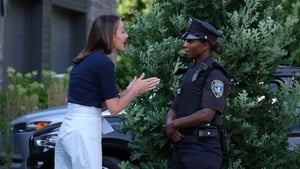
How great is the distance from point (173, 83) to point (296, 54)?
25.7 feet

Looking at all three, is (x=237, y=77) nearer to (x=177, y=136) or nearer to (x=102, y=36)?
(x=177, y=136)

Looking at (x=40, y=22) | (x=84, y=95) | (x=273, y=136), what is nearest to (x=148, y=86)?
(x=84, y=95)

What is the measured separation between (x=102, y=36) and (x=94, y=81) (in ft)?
1.04

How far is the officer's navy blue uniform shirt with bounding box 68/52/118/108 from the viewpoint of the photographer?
5328 millimetres

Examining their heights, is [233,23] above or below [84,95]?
above

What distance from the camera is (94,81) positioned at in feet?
17.6

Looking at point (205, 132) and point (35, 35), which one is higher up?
point (205, 132)

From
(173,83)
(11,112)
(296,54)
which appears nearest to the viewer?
(173,83)

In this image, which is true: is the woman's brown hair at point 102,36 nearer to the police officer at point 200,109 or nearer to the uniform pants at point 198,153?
the police officer at point 200,109

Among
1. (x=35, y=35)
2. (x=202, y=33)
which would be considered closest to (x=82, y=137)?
(x=202, y=33)

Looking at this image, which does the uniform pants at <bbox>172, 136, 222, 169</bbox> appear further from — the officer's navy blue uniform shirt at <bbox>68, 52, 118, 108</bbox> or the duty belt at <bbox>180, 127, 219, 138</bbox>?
the officer's navy blue uniform shirt at <bbox>68, 52, 118, 108</bbox>

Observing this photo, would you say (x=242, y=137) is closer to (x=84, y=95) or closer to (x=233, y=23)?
(x=233, y=23)

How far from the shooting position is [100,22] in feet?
17.9

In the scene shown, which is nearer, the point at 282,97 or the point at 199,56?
the point at 199,56
